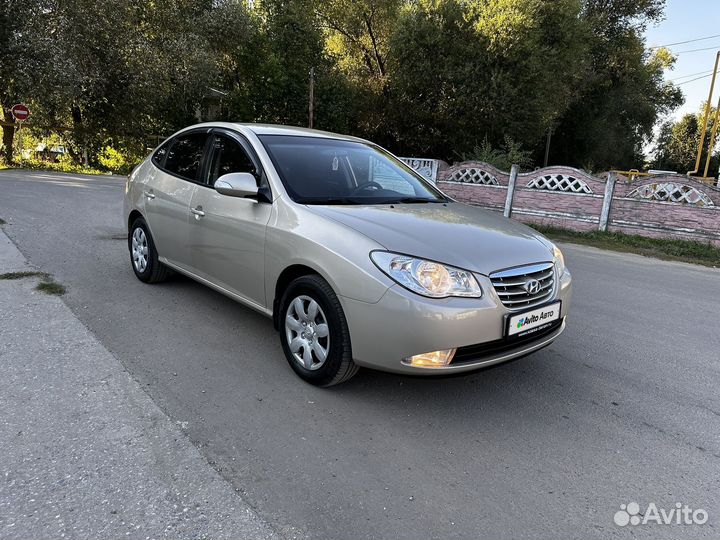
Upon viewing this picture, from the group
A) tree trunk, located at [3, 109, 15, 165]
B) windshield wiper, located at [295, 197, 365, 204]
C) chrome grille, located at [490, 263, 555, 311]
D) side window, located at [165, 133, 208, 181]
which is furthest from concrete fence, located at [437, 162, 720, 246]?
tree trunk, located at [3, 109, 15, 165]

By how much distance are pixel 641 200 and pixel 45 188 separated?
13718 mm

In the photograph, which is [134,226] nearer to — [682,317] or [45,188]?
[682,317]

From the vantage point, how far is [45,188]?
12836 mm

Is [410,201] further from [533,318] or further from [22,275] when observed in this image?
[22,275]

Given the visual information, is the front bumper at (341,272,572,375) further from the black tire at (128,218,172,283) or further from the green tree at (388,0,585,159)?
the green tree at (388,0,585,159)

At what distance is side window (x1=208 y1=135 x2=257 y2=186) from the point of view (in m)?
4.06

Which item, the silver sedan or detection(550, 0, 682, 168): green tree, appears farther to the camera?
detection(550, 0, 682, 168): green tree

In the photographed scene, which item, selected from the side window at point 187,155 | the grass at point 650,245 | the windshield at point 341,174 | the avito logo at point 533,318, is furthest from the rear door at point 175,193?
the grass at point 650,245

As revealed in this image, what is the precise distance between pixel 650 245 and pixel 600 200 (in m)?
1.54

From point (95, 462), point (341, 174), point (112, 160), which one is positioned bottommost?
point (95, 462)

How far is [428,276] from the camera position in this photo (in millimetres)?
2893

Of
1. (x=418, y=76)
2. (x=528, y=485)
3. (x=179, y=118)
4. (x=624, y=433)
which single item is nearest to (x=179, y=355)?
(x=528, y=485)

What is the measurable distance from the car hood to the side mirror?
0.48 metres

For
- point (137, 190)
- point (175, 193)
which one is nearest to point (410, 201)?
point (175, 193)
